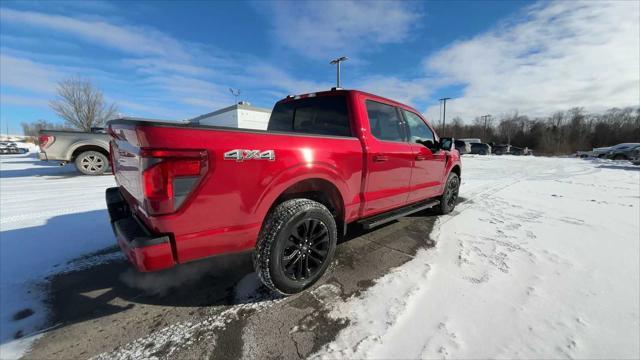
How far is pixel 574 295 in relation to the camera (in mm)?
2453

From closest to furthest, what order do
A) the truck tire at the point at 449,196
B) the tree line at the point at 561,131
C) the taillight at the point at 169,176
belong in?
the taillight at the point at 169,176, the truck tire at the point at 449,196, the tree line at the point at 561,131

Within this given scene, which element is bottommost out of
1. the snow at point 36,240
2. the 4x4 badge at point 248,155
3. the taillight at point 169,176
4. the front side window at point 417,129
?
the snow at point 36,240

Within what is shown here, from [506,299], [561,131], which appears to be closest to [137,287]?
[506,299]

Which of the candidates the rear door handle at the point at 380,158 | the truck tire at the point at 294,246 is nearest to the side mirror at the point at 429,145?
the rear door handle at the point at 380,158

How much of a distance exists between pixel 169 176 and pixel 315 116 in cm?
206

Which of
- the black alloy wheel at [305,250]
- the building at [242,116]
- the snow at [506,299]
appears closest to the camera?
the snow at [506,299]

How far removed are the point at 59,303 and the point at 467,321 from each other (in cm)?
332

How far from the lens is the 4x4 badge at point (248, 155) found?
6.16ft

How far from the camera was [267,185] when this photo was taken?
211 centimetres

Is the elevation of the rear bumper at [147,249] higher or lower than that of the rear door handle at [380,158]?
lower

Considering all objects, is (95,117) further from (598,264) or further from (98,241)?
(598,264)

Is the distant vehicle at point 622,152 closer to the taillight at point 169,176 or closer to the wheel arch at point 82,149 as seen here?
the taillight at point 169,176

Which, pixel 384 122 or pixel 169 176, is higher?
pixel 384 122

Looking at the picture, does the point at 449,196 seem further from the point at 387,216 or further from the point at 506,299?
the point at 506,299
